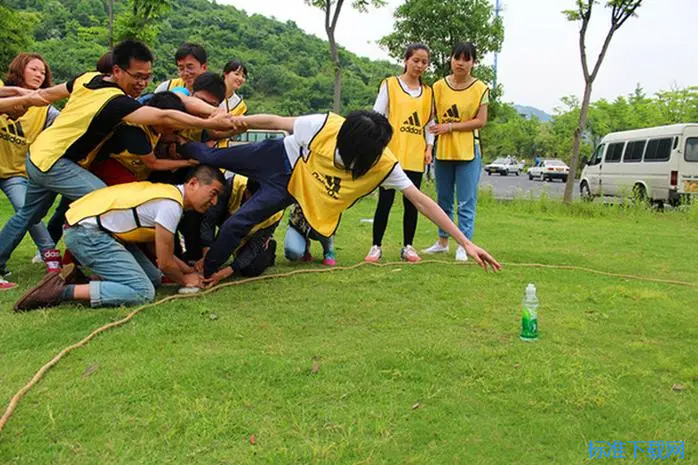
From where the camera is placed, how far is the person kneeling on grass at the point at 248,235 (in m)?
4.48

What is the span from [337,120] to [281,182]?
577 millimetres

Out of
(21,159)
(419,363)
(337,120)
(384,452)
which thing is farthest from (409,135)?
(384,452)

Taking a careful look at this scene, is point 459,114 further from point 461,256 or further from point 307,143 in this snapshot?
point 307,143

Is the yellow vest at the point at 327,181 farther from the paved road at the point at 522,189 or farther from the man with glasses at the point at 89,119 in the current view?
the paved road at the point at 522,189

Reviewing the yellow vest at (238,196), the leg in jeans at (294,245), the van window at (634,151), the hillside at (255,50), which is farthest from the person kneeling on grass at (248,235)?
the hillside at (255,50)

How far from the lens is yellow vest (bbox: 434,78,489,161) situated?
17.4 ft

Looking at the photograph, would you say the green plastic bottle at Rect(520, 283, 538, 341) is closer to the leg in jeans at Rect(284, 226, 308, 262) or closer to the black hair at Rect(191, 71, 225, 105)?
the leg in jeans at Rect(284, 226, 308, 262)

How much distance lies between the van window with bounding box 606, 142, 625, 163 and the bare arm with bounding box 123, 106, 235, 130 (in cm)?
1480

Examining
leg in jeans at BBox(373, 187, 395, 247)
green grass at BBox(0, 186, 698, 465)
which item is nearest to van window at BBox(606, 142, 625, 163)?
green grass at BBox(0, 186, 698, 465)

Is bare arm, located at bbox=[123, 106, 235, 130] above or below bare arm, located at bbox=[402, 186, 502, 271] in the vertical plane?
above

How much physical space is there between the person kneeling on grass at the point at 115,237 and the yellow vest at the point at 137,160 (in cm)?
32

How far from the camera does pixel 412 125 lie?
5195 millimetres

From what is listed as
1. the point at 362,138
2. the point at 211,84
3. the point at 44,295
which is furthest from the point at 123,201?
the point at 362,138

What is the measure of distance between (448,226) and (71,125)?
248cm
